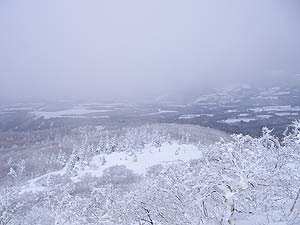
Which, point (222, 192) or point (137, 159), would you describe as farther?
point (137, 159)

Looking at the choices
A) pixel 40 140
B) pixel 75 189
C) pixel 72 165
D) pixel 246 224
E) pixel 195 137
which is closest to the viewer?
pixel 246 224

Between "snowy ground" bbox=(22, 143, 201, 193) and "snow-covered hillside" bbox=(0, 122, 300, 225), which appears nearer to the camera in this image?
"snow-covered hillside" bbox=(0, 122, 300, 225)

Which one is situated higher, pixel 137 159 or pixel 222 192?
pixel 222 192

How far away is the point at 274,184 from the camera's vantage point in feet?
72.8

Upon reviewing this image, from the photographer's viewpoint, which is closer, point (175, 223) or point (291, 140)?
point (175, 223)

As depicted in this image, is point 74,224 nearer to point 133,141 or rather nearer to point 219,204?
point 219,204

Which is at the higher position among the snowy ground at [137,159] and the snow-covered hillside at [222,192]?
the snow-covered hillside at [222,192]

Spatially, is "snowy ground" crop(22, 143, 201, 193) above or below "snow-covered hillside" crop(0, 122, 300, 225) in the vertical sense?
below

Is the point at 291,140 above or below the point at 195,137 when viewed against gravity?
above

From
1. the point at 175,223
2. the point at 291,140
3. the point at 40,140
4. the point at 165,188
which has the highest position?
the point at 291,140

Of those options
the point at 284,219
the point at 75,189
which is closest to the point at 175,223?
the point at 284,219

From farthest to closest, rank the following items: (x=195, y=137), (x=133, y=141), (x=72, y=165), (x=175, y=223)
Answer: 1. (x=195, y=137)
2. (x=133, y=141)
3. (x=72, y=165)
4. (x=175, y=223)

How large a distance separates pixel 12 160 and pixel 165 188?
A: 121841 mm

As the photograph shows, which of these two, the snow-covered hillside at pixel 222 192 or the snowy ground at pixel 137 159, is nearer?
the snow-covered hillside at pixel 222 192
